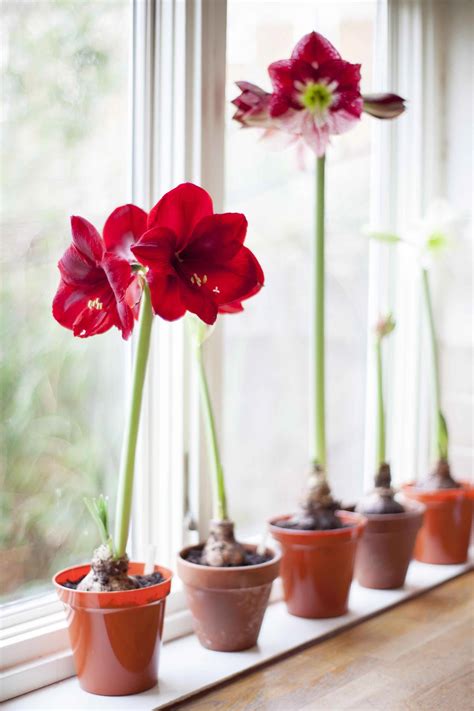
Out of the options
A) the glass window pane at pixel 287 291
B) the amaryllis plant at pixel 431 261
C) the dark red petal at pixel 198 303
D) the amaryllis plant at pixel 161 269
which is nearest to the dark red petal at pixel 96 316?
the amaryllis plant at pixel 161 269

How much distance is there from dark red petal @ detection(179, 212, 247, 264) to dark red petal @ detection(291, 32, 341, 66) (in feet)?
1.43

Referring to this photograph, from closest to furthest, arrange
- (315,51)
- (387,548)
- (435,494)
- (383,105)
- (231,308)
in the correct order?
1. (231,308)
2. (315,51)
3. (383,105)
4. (387,548)
5. (435,494)

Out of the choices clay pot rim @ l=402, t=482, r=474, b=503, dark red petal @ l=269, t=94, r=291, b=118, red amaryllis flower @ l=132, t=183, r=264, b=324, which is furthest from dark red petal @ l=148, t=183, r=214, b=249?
clay pot rim @ l=402, t=482, r=474, b=503

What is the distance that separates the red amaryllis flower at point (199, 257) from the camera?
1.24 metres

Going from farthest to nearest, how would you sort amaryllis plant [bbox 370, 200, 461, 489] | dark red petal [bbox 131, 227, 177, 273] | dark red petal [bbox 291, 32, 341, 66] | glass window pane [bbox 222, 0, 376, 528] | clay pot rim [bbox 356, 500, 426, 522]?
amaryllis plant [bbox 370, 200, 461, 489]
glass window pane [bbox 222, 0, 376, 528]
clay pot rim [bbox 356, 500, 426, 522]
dark red petal [bbox 291, 32, 341, 66]
dark red petal [bbox 131, 227, 177, 273]

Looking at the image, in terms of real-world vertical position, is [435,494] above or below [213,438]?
below

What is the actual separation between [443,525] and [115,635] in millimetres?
982

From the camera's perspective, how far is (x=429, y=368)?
2270 millimetres

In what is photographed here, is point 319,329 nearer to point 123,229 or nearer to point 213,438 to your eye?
point 213,438

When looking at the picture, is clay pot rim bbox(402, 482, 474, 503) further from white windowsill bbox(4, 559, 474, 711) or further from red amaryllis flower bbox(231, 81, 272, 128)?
red amaryllis flower bbox(231, 81, 272, 128)

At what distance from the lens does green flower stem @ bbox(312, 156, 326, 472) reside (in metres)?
1.70

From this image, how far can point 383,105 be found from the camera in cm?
165

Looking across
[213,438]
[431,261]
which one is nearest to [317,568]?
[213,438]

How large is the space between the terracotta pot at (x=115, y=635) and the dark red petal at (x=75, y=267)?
17.4 inches
